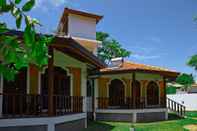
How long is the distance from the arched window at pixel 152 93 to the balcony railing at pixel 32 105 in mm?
10868

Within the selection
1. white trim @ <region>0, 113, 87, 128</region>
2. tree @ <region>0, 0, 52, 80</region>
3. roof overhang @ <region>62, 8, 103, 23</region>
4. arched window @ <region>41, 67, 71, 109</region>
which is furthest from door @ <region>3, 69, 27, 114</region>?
tree @ <region>0, 0, 52, 80</region>

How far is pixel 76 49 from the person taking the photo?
40.6ft

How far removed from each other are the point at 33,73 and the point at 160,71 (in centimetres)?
1018

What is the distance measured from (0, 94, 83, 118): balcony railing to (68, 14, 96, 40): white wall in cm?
875

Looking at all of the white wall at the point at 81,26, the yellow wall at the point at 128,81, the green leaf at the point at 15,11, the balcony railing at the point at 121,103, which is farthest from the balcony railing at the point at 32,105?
the green leaf at the point at 15,11

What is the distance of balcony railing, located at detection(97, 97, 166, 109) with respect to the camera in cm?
2184

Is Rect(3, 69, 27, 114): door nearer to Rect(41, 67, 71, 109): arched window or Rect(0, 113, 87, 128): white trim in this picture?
Rect(41, 67, 71, 109): arched window

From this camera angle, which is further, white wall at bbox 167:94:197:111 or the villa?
white wall at bbox 167:94:197:111

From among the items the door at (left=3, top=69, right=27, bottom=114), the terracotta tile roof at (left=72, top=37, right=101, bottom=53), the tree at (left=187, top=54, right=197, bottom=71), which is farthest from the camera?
the tree at (left=187, top=54, right=197, bottom=71)

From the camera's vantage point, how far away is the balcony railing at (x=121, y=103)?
21844 millimetres

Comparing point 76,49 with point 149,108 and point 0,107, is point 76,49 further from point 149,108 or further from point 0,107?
point 149,108

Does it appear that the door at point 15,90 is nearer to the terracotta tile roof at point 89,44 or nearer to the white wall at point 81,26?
the terracotta tile roof at point 89,44

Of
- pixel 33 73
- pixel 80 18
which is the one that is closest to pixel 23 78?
pixel 33 73

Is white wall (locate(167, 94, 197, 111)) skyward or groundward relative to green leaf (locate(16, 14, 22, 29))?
groundward
